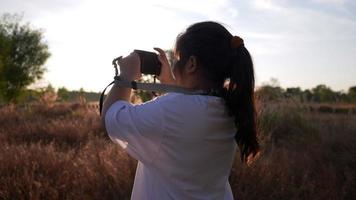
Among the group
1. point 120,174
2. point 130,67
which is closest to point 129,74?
point 130,67

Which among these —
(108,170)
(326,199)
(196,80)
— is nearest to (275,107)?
(326,199)

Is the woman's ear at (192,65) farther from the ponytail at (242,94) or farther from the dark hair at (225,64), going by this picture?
the ponytail at (242,94)

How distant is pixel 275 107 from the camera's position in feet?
35.2

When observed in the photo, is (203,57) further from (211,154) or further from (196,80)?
(211,154)

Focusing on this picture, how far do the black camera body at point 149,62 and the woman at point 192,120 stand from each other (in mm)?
47

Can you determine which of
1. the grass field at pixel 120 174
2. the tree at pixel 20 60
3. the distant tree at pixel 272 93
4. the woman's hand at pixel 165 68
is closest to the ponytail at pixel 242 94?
the woman's hand at pixel 165 68

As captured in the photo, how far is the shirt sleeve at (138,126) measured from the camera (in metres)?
1.75

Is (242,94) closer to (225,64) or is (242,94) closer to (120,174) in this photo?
(225,64)

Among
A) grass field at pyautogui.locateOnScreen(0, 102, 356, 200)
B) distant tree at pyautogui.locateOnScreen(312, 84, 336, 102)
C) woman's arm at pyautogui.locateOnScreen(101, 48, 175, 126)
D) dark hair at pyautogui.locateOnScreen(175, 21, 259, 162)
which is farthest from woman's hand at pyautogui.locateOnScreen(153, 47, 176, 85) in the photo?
distant tree at pyautogui.locateOnScreen(312, 84, 336, 102)

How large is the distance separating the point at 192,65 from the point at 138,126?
0.31 meters

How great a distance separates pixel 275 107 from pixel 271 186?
582cm

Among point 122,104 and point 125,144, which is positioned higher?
point 122,104

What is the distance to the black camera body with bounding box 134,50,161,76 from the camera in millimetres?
1999

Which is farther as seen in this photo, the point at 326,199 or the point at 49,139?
the point at 49,139
